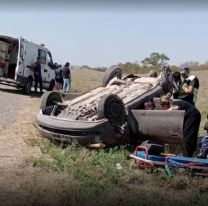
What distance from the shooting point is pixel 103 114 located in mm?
9078

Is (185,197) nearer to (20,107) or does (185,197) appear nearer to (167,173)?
(167,173)

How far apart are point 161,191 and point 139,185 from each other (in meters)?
0.43

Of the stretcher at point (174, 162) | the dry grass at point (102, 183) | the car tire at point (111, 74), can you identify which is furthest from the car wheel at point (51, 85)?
the stretcher at point (174, 162)

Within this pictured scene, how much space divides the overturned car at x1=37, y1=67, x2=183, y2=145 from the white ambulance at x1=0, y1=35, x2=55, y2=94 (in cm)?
920

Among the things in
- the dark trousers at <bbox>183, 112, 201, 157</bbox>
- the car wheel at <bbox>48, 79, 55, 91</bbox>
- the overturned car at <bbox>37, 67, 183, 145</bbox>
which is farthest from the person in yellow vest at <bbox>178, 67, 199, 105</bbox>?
the car wheel at <bbox>48, 79, 55, 91</bbox>

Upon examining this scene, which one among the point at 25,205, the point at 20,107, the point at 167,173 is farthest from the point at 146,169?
the point at 20,107

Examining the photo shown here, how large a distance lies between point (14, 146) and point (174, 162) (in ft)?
11.0

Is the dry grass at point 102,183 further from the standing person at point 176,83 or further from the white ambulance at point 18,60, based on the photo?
the white ambulance at point 18,60

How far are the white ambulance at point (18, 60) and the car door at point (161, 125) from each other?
11.1 meters

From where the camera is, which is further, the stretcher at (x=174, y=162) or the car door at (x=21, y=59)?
the car door at (x=21, y=59)

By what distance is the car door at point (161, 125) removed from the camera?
8688mm

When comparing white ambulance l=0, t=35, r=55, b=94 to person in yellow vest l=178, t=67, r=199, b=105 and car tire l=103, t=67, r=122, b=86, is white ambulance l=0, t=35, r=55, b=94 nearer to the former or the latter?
car tire l=103, t=67, r=122, b=86

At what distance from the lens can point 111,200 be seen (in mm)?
6266

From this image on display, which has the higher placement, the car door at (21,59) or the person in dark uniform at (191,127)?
the car door at (21,59)
